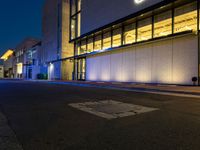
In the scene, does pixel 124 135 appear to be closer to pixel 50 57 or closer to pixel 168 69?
pixel 168 69

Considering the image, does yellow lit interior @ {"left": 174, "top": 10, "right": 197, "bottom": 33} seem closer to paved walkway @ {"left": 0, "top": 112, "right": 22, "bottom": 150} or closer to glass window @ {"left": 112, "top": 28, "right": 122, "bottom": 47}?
glass window @ {"left": 112, "top": 28, "right": 122, "bottom": 47}

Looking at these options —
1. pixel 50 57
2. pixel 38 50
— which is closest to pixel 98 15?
pixel 50 57

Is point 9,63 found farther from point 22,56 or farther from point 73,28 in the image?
point 73,28

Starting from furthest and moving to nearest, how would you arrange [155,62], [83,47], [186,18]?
[83,47] → [155,62] → [186,18]

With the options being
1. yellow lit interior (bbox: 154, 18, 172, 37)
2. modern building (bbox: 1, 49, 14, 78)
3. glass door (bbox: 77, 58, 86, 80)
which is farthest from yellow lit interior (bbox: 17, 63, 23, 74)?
yellow lit interior (bbox: 154, 18, 172, 37)

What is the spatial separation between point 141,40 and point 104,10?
7646 mm

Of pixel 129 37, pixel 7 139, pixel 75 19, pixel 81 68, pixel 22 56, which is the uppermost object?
pixel 75 19

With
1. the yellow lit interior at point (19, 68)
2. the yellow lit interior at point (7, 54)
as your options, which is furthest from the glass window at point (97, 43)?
the yellow lit interior at point (7, 54)

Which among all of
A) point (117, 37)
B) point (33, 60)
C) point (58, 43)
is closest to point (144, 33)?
point (117, 37)

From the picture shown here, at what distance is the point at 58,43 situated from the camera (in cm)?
3183

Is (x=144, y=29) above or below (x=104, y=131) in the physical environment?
above

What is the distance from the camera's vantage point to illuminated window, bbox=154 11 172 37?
50.1 feet

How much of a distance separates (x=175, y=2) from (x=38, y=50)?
37.1 meters

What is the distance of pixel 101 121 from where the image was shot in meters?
4.12
